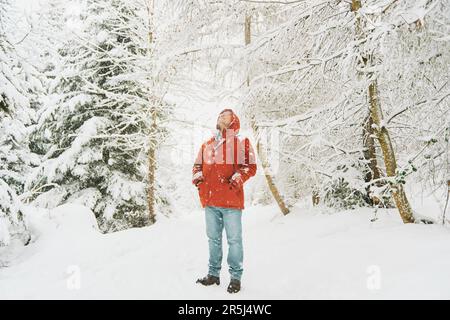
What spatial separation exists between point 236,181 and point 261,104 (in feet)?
14.1

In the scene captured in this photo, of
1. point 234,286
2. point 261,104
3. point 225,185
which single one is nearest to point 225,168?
point 225,185

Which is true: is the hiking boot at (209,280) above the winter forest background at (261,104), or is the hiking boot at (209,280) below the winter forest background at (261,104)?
below

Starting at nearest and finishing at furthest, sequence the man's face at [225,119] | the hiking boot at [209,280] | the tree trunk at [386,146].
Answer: the hiking boot at [209,280]
the man's face at [225,119]
the tree trunk at [386,146]

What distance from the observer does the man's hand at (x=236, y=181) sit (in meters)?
4.55

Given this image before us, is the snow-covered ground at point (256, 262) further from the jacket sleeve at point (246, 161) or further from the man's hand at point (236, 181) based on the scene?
the jacket sleeve at point (246, 161)

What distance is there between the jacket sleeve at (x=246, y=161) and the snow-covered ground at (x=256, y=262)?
133cm

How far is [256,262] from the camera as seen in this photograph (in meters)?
5.76

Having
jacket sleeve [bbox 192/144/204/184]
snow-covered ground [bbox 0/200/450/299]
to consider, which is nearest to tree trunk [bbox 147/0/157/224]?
snow-covered ground [bbox 0/200/450/299]

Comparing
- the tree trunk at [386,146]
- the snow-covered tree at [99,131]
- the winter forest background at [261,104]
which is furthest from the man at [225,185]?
the snow-covered tree at [99,131]

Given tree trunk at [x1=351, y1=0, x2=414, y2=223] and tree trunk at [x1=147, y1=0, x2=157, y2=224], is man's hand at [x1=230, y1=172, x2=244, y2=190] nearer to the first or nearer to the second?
tree trunk at [x1=351, y1=0, x2=414, y2=223]

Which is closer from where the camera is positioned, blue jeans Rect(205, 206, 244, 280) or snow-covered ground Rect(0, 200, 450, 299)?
snow-covered ground Rect(0, 200, 450, 299)

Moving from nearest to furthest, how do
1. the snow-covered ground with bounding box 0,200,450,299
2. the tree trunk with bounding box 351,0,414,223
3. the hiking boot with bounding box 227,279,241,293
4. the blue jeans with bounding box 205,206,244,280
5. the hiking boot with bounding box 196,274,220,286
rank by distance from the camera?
the snow-covered ground with bounding box 0,200,450,299 < the hiking boot with bounding box 227,279,241,293 < the blue jeans with bounding box 205,206,244,280 < the hiking boot with bounding box 196,274,220,286 < the tree trunk with bounding box 351,0,414,223

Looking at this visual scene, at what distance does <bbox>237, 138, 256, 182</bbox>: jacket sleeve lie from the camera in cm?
464

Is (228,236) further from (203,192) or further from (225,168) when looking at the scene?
(225,168)
